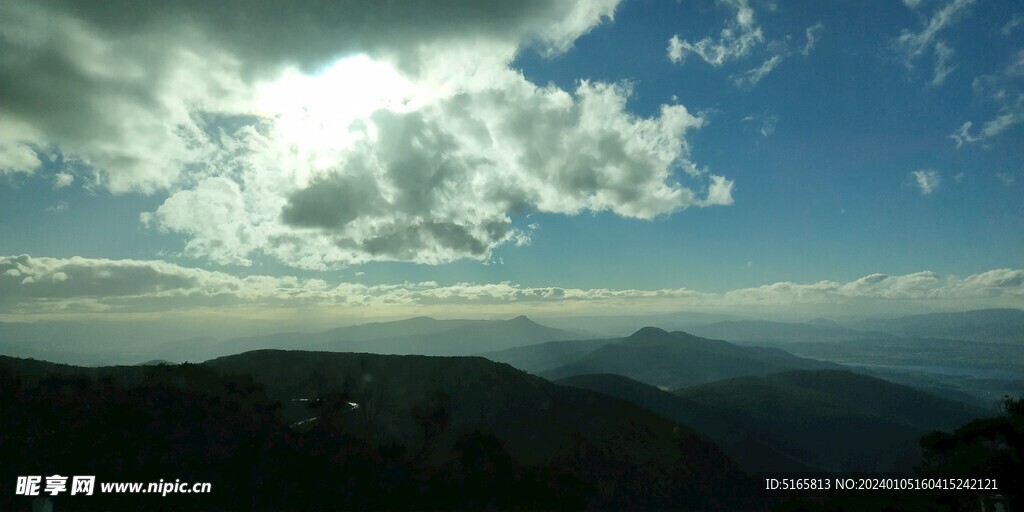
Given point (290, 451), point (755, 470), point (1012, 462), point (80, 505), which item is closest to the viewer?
point (1012, 462)

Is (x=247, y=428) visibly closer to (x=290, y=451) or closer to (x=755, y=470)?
(x=290, y=451)

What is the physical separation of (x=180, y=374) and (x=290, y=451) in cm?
3883

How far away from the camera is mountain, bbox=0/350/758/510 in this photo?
72.6 metres

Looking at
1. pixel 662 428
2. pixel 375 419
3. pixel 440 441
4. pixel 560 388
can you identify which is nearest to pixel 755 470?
pixel 662 428

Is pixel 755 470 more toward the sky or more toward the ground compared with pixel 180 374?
more toward the ground

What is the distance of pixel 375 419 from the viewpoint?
13050 centimetres

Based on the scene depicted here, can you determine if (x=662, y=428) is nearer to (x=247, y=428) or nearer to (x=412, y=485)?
(x=412, y=485)

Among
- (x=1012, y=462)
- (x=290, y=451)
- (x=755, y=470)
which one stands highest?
(x=1012, y=462)

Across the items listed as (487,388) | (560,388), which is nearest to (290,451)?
(487,388)

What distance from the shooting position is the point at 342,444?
306ft

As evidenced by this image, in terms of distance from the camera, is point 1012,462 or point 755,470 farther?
point 755,470

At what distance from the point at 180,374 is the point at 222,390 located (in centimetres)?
948

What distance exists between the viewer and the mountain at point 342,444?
238 ft

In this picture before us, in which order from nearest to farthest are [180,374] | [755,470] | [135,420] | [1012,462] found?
[1012,462]
[135,420]
[180,374]
[755,470]
